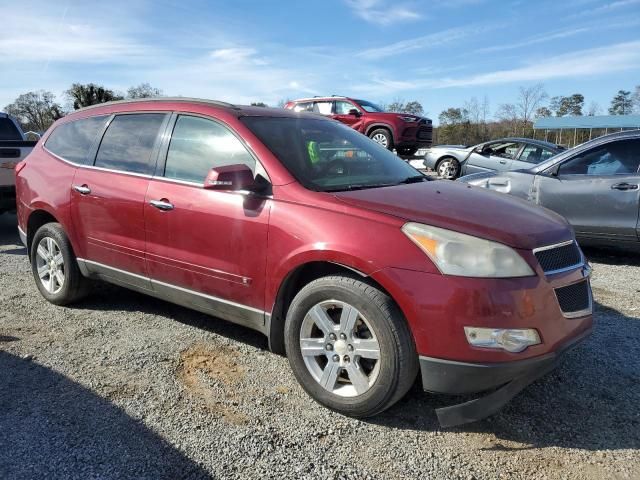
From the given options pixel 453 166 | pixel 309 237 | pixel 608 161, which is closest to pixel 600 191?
pixel 608 161

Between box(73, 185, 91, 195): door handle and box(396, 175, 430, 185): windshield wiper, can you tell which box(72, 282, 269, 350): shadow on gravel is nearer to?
box(73, 185, 91, 195): door handle

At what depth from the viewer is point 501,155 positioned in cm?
1284

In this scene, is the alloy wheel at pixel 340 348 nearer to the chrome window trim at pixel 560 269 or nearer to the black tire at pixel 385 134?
the chrome window trim at pixel 560 269

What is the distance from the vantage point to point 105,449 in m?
2.56

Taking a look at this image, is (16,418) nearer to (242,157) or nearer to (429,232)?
(242,157)

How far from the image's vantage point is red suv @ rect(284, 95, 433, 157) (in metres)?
15.3

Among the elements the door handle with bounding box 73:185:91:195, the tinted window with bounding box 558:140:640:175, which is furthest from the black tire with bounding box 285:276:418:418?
the tinted window with bounding box 558:140:640:175

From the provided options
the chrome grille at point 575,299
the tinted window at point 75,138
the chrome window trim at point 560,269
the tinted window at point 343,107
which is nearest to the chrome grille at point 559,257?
the chrome window trim at point 560,269

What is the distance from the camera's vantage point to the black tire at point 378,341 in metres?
2.62

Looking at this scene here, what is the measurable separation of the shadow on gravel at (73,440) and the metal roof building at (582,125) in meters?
51.3

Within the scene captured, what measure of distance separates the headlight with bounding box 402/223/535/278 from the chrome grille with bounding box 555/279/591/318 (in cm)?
29

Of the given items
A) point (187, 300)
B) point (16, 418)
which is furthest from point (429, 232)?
point (16, 418)

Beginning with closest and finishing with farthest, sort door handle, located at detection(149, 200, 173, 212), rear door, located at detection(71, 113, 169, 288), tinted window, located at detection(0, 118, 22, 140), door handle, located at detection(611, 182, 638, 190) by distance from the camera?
1. door handle, located at detection(149, 200, 173, 212)
2. rear door, located at detection(71, 113, 169, 288)
3. door handle, located at detection(611, 182, 638, 190)
4. tinted window, located at detection(0, 118, 22, 140)

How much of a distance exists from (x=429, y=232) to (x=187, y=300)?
1.85 m
